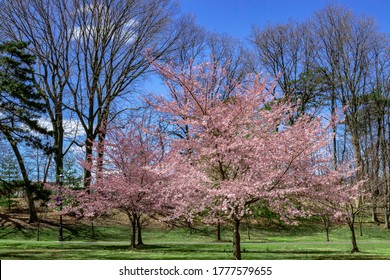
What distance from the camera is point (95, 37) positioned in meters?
26.1

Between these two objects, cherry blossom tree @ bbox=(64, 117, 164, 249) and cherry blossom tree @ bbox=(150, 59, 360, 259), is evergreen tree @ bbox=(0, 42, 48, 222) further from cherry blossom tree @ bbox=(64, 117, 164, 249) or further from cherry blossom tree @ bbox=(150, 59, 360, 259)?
cherry blossom tree @ bbox=(150, 59, 360, 259)

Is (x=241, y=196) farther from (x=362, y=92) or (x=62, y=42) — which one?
(x=362, y=92)

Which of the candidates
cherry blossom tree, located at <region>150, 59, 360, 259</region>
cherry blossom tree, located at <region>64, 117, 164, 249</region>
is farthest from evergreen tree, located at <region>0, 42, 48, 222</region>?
cherry blossom tree, located at <region>150, 59, 360, 259</region>

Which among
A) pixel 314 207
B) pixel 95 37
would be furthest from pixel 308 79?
pixel 314 207

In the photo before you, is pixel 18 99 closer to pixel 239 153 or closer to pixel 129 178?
pixel 129 178

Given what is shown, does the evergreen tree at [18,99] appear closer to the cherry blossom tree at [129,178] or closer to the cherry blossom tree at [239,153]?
the cherry blossom tree at [129,178]

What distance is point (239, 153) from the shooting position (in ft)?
32.3

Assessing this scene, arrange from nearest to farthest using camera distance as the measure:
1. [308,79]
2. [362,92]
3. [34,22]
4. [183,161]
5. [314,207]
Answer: [183,161] < [314,207] < [34,22] < [362,92] < [308,79]

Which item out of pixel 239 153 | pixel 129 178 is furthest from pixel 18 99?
pixel 239 153

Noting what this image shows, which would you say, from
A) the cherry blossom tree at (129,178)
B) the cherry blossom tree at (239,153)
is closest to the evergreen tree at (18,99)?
the cherry blossom tree at (129,178)

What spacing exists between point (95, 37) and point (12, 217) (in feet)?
42.2

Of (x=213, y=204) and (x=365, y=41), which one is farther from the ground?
(x=365, y=41)

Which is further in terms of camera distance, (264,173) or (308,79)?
(308,79)

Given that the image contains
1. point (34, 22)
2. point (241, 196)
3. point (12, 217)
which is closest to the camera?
point (241, 196)
